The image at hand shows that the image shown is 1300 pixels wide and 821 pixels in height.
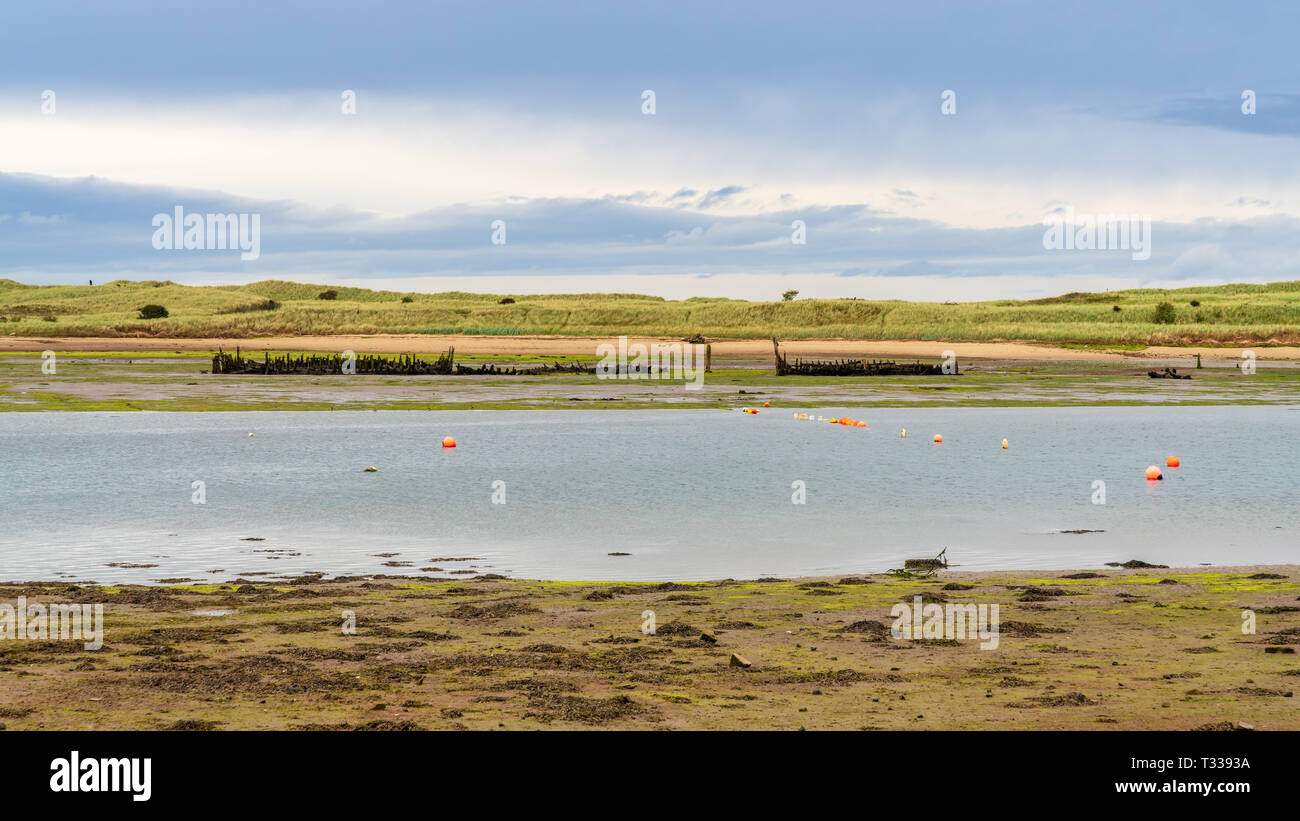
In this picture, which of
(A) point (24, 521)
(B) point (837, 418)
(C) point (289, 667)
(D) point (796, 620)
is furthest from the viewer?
(B) point (837, 418)

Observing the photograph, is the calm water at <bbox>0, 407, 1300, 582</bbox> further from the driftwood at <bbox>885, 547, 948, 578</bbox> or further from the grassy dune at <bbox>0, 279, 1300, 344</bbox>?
the grassy dune at <bbox>0, 279, 1300, 344</bbox>

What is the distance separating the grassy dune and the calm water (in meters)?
81.3

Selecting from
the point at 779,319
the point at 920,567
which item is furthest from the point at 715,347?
the point at 920,567

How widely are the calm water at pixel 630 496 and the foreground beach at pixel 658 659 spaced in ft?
8.15

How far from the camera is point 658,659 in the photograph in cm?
1095

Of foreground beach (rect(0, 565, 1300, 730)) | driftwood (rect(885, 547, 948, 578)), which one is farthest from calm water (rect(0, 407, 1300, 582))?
foreground beach (rect(0, 565, 1300, 730))

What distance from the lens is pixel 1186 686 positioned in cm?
979

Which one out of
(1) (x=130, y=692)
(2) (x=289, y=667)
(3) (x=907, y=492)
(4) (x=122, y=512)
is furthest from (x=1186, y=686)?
(4) (x=122, y=512)

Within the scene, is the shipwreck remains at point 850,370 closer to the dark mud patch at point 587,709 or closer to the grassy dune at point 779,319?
the grassy dune at point 779,319

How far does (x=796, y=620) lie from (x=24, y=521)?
Result: 14.5 m

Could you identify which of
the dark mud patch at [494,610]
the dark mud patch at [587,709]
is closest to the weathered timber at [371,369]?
the dark mud patch at [494,610]

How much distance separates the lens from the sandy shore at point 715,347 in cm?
9412
